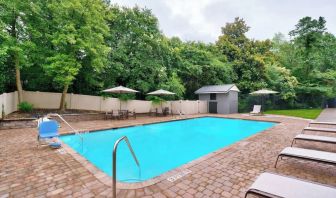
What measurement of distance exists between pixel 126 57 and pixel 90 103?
4651 mm

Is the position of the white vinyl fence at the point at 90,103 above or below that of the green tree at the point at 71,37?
below

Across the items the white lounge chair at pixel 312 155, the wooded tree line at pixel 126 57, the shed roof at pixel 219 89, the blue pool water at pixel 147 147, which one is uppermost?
the wooded tree line at pixel 126 57

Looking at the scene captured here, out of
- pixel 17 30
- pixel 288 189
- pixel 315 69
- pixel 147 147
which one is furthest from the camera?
pixel 315 69

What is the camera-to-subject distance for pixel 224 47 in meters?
22.6

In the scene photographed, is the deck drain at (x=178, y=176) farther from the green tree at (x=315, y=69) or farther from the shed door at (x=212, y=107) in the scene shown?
the green tree at (x=315, y=69)

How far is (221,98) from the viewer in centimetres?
1697

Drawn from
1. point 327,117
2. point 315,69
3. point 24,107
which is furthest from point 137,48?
point 315,69

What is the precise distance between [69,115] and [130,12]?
9958mm

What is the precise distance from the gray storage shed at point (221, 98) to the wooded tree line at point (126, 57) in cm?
200

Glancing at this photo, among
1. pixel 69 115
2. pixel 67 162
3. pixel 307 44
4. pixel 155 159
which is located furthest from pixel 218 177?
pixel 307 44

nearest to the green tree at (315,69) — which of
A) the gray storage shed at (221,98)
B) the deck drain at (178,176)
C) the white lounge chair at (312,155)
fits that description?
the gray storage shed at (221,98)

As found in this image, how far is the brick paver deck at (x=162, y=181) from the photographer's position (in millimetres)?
2904

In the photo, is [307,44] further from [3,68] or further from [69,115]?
[3,68]

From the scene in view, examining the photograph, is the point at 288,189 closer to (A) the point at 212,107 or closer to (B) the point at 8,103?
(B) the point at 8,103
